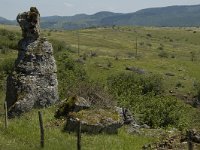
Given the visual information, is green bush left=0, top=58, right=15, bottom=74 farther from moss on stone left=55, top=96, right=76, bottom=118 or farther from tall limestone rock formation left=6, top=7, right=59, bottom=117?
moss on stone left=55, top=96, right=76, bottom=118

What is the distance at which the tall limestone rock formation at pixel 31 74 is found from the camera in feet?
115

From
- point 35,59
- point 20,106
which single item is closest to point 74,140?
point 20,106

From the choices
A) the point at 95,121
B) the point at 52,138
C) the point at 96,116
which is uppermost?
the point at 96,116

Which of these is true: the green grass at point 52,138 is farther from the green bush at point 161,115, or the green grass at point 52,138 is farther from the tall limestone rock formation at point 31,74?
the green bush at point 161,115

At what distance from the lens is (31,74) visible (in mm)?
36562

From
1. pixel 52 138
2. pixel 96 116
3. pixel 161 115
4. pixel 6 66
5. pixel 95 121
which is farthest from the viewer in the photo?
pixel 6 66

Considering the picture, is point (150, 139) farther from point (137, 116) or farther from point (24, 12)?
point (24, 12)

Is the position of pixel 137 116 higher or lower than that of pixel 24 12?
lower

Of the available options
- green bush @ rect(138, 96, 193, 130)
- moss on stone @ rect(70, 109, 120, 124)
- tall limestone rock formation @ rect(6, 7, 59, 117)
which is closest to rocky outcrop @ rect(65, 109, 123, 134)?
moss on stone @ rect(70, 109, 120, 124)

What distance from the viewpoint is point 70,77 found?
6600 cm

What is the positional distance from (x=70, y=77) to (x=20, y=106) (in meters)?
32.1

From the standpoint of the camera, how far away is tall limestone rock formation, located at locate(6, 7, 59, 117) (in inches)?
1384

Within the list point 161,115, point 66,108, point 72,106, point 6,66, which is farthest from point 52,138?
point 6,66

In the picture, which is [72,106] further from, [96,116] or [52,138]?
[52,138]
